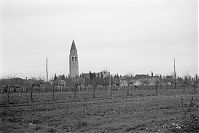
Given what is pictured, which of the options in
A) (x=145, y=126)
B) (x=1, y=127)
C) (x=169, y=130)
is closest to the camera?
(x=169, y=130)

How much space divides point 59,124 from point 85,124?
159 cm

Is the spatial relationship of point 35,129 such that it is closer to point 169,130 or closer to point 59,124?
point 59,124

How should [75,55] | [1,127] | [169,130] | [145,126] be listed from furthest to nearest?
[75,55]
[1,127]
[145,126]
[169,130]

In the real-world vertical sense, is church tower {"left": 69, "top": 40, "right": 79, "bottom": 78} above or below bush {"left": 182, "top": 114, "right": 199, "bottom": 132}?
above

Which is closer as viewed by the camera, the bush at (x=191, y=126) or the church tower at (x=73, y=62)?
the bush at (x=191, y=126)

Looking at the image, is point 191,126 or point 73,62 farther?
point 73,62

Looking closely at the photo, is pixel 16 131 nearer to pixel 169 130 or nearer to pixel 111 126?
pixel 111 126

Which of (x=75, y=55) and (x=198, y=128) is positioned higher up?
(x=75, y=55)

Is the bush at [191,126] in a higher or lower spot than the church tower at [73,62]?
lower

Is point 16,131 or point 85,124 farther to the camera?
point 85,124

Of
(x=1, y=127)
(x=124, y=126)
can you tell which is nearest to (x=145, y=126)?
(x=124, y=126)

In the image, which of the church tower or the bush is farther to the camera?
the church tower

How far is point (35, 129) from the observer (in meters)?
14.7

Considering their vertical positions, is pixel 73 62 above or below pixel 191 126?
above
